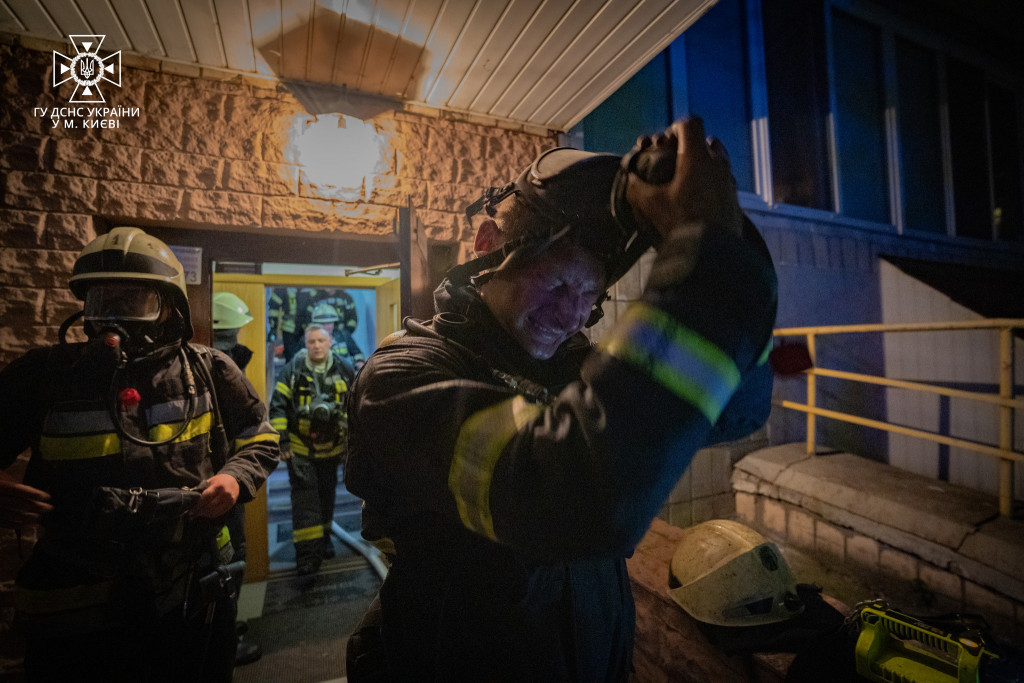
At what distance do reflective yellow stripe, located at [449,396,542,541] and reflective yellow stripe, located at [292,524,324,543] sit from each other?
183 inches

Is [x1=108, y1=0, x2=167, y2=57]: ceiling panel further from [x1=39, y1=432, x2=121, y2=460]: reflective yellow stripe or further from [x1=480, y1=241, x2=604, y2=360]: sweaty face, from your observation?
[x1=480, y1=241, x2=604, y2=360]: sweaty face

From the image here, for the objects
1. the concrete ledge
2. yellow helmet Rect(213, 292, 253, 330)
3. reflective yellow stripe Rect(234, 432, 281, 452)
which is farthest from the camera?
yellow helmet Rect(213, 292, 253, 330)

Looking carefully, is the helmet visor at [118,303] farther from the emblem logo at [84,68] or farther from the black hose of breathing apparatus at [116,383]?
the emblem logo at [84,68]

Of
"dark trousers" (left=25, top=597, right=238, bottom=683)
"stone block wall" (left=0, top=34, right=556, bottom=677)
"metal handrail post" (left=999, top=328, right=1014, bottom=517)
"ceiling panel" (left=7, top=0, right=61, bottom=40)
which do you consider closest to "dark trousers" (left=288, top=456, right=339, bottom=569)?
"stone block wall" (left=0, top=34, right=556, bottom=677)

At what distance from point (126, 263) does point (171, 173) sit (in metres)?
0.90

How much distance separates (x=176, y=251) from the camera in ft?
10.1

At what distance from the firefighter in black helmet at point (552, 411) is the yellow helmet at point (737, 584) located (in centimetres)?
149

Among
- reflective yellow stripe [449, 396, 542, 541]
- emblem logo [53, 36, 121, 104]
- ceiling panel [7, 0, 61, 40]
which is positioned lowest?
reflective yellow stripe [449, 396, 542, 541]

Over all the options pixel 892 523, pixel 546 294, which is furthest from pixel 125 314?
pixel 892 523

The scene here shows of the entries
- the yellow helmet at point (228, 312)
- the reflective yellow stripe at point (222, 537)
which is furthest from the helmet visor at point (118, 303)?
the yellow helmet at point (228, 312)

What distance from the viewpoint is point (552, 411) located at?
0.69m

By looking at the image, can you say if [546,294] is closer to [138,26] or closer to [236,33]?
[236,33]

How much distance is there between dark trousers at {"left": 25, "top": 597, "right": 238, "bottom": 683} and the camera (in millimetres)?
1947

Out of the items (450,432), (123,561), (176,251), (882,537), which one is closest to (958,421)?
(882,537)
